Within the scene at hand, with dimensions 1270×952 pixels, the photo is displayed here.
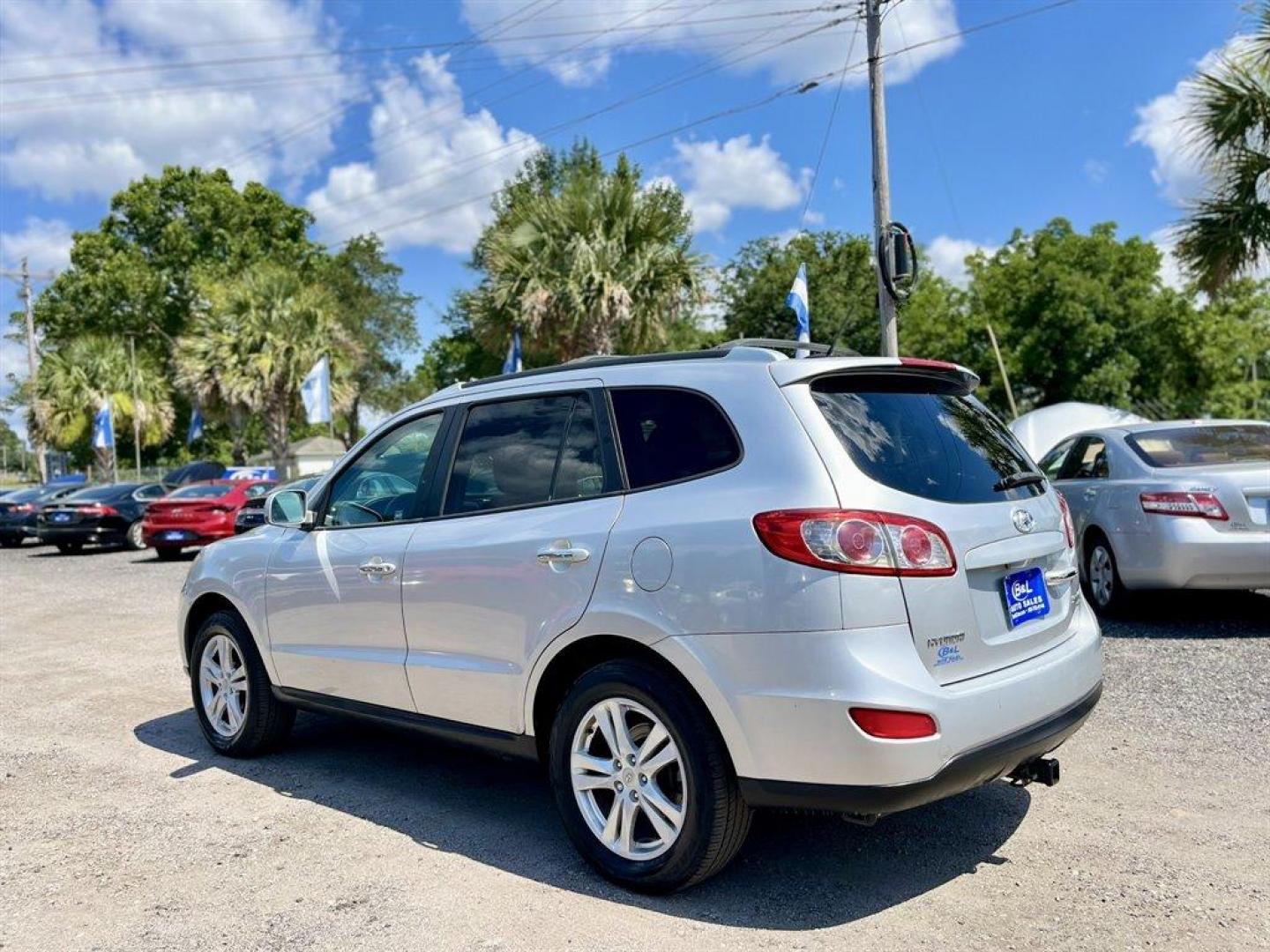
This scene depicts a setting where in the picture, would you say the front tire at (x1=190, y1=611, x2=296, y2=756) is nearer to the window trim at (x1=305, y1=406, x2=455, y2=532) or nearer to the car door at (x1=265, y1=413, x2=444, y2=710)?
the car door at (x1=265, y1=413, x2=444, y2=710)

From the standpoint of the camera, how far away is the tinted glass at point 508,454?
415 centimetres

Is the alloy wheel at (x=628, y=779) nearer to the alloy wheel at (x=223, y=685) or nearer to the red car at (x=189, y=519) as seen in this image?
the alloy wheel at (x=223, y=685)

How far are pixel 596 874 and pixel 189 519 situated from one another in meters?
16.4

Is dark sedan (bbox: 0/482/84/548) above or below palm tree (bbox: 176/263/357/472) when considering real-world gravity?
below

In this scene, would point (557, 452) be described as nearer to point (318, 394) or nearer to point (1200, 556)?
point (1200, 556)

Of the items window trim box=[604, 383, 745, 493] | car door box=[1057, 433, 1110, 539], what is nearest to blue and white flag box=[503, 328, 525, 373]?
car door box=[1057, 433, 1110, 539]

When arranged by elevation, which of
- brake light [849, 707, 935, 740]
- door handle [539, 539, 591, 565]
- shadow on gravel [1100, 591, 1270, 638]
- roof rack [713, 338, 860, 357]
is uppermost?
roof rack [713, 338, 860, 357]

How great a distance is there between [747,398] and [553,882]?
6.16ft

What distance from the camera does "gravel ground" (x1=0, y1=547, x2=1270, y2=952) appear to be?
135 inches

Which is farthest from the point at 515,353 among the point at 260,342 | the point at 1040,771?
the point at 1040,771

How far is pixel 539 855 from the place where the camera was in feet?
13.4

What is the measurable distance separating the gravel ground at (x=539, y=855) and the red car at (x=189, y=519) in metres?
12.5

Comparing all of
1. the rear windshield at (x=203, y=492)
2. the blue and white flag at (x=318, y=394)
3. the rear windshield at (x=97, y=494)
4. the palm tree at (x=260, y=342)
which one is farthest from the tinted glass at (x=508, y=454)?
the palm tree at (x=260, y=342)

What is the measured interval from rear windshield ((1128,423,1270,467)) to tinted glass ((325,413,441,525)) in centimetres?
589
